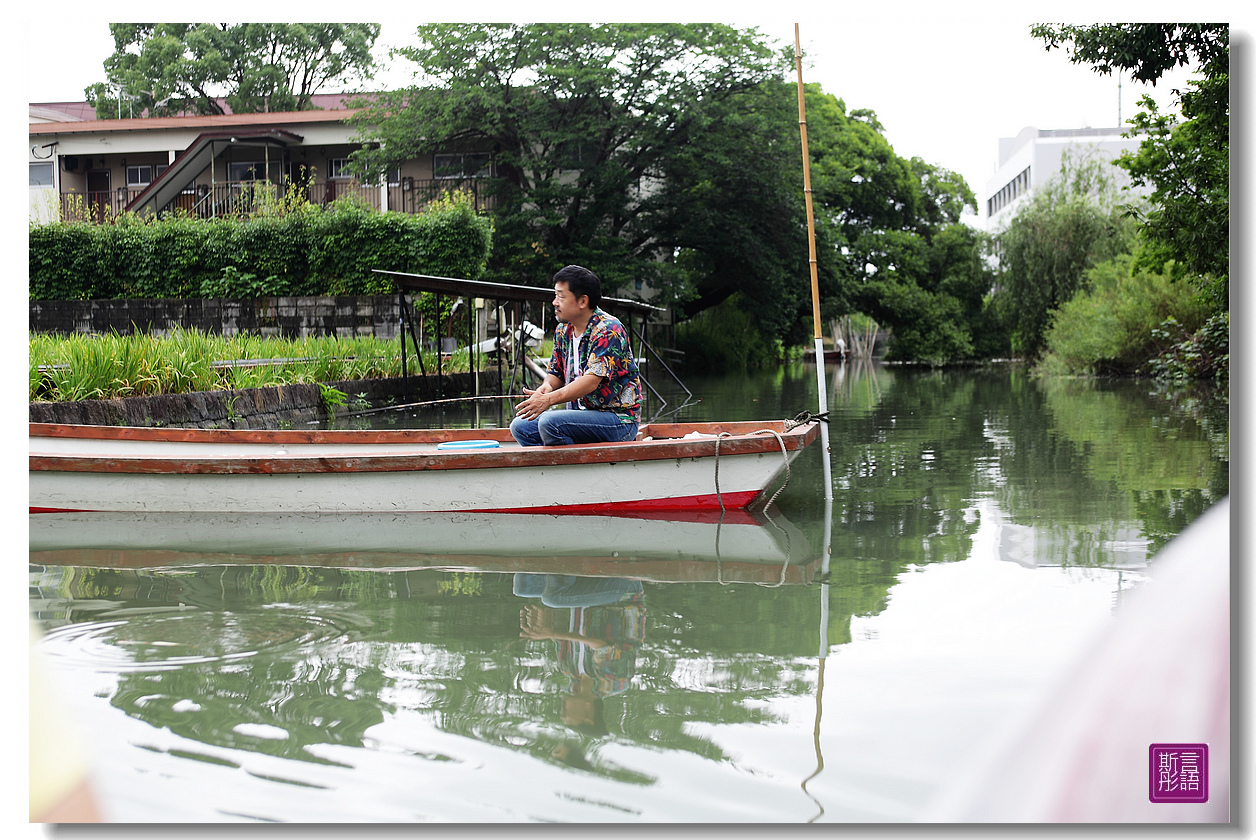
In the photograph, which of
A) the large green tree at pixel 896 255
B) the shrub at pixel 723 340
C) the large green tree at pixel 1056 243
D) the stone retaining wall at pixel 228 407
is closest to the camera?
the stone retaining wall at pixel 228 407

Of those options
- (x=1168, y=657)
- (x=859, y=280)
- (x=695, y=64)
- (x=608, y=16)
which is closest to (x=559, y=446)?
(x=608, y=16)

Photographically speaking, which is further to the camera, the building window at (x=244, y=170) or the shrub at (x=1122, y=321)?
the building window at (x=244, y=170)

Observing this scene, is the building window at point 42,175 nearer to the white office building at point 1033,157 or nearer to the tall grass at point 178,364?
the tall grass at point 178,364

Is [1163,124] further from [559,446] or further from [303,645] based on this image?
[303,645]

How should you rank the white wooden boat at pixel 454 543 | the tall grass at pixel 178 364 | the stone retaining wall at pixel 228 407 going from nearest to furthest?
the white wooden boat at pixel 454 543 → the stone retaining wall at pixel 228 407 → the tall grass at pixel 178 364

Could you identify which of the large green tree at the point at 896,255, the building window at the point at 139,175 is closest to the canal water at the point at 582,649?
the building window at the point at 139,175

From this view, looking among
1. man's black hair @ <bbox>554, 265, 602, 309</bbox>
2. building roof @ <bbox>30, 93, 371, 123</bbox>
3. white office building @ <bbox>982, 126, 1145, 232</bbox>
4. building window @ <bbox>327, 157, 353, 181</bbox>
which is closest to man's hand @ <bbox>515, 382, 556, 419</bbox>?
man's black hair @ <bbox>554, 265, 602, 309</bbox>

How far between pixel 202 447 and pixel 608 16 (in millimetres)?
4753

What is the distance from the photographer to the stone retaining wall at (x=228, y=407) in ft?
28.9

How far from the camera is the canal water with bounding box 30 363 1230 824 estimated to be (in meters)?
2.41

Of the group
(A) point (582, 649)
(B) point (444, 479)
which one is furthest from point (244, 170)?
(A) point (582, 649)

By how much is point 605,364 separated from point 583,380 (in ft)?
0.47

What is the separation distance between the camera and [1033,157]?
1858 inches

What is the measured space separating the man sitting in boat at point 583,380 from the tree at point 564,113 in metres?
20.0
